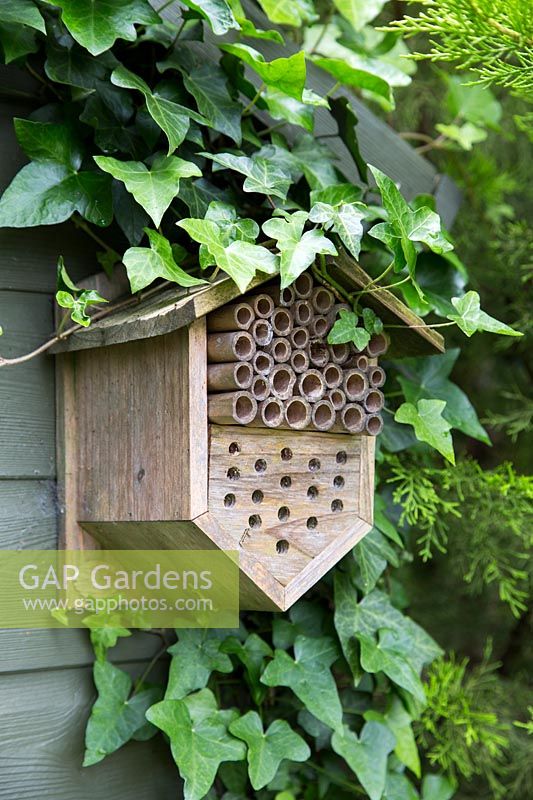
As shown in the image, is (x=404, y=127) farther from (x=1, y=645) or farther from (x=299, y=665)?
(x=1, y=645)

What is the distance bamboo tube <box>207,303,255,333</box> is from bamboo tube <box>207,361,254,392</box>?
39 mm

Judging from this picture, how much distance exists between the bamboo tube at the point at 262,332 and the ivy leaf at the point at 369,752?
1.78ft

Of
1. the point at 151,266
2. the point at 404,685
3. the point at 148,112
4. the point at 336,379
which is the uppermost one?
the point at 148,112

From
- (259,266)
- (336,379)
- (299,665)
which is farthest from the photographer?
(299,665)

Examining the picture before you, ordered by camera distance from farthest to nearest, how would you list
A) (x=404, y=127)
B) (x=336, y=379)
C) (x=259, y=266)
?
(x=404, y=127) → (x=336, y=379) → (x=259, y=266)

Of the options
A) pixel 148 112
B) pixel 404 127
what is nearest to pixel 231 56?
pixel 148 112

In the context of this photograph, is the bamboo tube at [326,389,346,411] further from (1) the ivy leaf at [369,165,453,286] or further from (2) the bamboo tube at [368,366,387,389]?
(1) the ivy leaf at [369,165,453,286]

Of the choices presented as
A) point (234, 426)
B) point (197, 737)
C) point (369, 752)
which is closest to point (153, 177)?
point (234, 426)

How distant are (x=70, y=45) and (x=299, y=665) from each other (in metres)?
0.83

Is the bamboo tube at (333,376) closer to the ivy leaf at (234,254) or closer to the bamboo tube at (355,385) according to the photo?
the bamboo tube at (355,385)

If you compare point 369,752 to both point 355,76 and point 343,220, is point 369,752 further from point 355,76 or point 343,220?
point 355,76

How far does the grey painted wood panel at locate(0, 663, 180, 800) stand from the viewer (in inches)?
42.2

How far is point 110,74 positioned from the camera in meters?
1.05

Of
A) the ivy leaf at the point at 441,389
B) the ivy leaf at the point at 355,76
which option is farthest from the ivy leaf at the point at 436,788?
the ivy leaf at the point at 355,76
